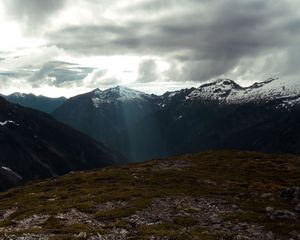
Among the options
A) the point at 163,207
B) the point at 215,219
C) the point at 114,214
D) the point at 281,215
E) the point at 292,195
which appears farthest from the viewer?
the point at 292,195

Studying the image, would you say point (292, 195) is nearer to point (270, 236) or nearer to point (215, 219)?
point (215, 219)

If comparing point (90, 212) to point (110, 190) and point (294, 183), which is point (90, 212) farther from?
point (294, 183)

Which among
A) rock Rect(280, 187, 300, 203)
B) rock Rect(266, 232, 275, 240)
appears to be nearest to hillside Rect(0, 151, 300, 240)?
rock Rect(280, 187, 300, 203)

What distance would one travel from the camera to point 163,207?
193 ft

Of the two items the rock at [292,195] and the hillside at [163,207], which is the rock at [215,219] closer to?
the hillside at [163,207]

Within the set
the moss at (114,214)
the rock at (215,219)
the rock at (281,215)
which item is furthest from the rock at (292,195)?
the moss at (114,214)

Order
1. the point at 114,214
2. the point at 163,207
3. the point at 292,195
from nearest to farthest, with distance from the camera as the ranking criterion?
1. the point at 114,214
2. the point at 163,207
3. the point at 292,195

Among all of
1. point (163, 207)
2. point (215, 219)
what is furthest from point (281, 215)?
point (163, 207)

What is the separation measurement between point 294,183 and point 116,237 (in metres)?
59.2

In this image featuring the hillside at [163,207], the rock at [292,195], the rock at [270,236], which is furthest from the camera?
the rock at [292,195]

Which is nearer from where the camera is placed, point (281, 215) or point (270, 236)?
point (270, 236)

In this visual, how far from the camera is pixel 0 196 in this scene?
89.0m

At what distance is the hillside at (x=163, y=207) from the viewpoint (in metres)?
42.7

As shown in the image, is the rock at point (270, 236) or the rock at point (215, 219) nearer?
the rock at point (270, 236)
